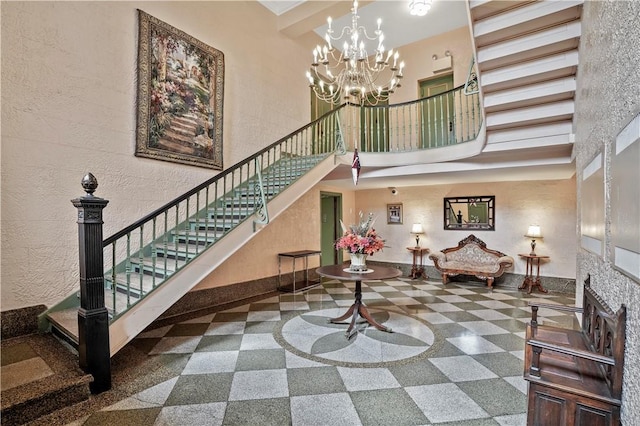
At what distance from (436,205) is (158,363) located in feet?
20.4

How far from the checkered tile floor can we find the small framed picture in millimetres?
3246

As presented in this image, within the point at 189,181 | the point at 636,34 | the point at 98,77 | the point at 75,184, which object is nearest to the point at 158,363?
the point at 75,184

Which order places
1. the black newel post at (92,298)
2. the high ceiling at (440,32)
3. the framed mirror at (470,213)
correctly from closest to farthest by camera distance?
the black newel post at (92,298) → the high ceiling at (440,32) → the framed mirror at (470,213)

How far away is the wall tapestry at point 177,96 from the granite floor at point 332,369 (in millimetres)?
2335

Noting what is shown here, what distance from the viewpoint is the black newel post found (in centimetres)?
227

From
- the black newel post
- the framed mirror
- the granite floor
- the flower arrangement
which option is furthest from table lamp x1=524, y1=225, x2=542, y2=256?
the black newel post

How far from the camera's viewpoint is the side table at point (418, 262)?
276 inches

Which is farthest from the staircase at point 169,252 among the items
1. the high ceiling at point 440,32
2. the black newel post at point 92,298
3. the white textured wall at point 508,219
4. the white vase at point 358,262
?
the white textured wall at point 508,219

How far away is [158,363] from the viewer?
278 centimetres

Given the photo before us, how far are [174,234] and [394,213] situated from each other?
17.4ft

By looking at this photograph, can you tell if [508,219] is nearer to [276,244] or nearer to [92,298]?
[276,244]

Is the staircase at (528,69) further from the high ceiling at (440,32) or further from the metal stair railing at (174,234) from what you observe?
the metal stair railing at (174,234)

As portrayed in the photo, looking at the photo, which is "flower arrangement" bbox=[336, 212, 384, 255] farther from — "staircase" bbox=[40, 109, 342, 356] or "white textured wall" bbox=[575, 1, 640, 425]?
"white textured wall" bbox=[575, 1, 640, 425]

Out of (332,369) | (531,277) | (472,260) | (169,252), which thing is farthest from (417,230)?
(169,252)
